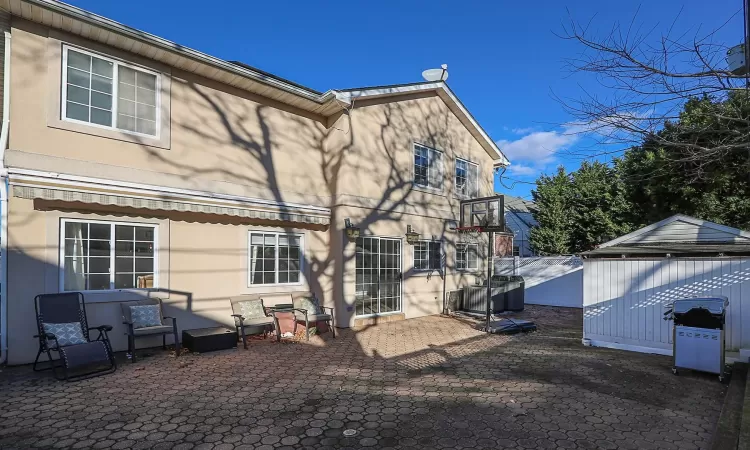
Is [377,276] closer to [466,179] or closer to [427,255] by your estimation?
[427,255]

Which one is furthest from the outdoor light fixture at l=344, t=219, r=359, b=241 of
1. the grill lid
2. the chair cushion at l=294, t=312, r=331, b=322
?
the grill lid

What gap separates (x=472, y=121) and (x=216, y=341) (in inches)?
544

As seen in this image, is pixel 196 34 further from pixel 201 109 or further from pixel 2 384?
pixel 2 384

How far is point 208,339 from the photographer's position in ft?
30.1

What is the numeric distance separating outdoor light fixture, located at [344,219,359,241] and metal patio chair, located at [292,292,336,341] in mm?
2196

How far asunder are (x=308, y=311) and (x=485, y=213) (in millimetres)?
7680

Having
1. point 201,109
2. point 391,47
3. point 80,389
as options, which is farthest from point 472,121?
point 80,389

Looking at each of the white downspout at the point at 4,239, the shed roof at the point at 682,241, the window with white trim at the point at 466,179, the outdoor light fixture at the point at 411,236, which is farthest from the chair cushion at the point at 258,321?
the window with white trim at the point at 466,179

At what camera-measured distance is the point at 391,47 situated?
1645 centimetres

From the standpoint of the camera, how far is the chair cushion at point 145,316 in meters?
8.63

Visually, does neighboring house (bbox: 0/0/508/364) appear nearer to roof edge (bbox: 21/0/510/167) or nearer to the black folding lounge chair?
roof edge (bbox: 21/0/510/167)

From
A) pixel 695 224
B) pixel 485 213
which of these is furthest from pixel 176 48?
pixel 695 224

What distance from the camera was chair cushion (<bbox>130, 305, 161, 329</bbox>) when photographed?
8633mm

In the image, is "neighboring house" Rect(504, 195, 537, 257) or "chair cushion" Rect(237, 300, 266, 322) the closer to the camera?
"chair cushion" Rect(237, 300, 266, 322)
